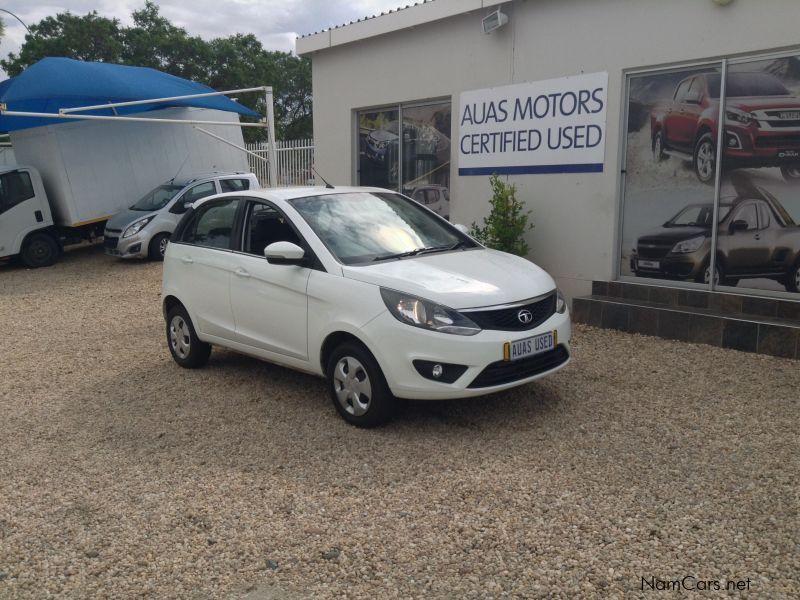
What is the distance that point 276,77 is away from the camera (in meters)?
43.2

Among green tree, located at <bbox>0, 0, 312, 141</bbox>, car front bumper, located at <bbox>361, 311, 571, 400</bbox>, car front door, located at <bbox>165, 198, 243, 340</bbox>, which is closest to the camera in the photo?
car front bumper, located at <bbox>361, 311, 571, 400</bbox>

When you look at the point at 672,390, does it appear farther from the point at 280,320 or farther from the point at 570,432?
the point at 280,320

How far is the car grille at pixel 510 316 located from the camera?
489 cm

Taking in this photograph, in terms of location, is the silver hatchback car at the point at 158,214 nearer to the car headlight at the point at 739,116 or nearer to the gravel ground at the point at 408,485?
the gravel ground at the point at 408,485

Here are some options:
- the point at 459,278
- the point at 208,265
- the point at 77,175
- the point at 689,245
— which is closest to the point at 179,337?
the point at 208,265

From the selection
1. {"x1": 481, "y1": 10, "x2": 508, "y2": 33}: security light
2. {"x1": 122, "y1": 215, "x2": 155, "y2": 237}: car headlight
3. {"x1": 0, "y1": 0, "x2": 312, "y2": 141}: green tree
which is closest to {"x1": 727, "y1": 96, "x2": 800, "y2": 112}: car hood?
{"x1": 481, "y1": 10, "x2": 508, "y2": 33}: security light

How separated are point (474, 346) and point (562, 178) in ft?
15.3

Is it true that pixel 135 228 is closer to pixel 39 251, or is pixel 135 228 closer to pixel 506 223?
pixel 39 251

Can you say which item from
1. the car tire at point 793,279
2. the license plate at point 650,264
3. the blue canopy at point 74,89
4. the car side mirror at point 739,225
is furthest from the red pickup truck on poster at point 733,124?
the blue canopy at point 74,89

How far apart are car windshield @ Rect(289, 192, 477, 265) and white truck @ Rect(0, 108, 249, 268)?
36.9ft

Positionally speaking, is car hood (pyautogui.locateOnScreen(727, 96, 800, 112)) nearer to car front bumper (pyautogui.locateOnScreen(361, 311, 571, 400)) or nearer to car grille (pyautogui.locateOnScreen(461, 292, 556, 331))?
car grille (pyautogui.locateOnScreen(461, 292, 556, 331))

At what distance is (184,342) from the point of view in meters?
7.13

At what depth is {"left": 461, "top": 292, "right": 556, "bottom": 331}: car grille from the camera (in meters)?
4.89

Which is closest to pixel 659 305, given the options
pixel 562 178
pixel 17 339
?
pixel 562 178
